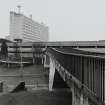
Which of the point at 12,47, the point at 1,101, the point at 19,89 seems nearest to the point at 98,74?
the point at 1,101

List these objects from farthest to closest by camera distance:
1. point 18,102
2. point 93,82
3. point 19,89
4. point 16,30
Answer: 1. point 16,30
2. point 19,89
3. point 18,102
4. point 93,82

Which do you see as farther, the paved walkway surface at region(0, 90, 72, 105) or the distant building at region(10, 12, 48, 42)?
the distant building at region(10, 12, 48, 42)

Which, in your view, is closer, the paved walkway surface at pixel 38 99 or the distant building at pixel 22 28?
the paved walkway surface at pixel 38 99

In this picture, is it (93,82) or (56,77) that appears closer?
(93,82)

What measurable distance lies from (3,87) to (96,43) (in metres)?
37.8

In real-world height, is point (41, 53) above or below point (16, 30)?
below

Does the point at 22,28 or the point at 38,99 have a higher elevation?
the point at 22,28

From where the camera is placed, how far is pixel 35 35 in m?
117

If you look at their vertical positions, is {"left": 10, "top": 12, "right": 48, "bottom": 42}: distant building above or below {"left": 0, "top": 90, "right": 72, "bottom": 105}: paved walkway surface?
above

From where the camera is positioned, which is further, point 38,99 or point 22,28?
point 22,28

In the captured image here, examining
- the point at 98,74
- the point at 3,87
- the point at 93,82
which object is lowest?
the point at 3,87

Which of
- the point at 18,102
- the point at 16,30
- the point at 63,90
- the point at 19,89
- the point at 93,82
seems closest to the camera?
the point at 93,82

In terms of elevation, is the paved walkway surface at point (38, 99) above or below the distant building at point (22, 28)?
below

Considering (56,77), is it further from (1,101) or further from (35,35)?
(35,35)
